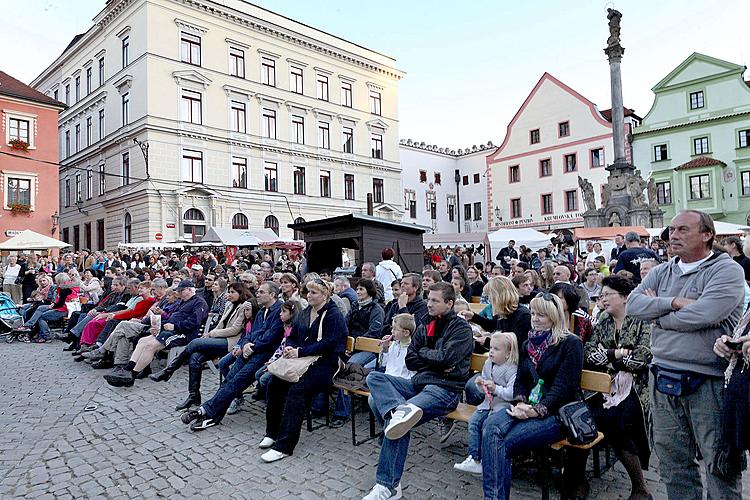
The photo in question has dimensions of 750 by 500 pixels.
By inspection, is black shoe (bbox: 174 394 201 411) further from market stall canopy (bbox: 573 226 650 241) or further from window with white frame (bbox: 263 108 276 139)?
window with white frame (bbox: 263 108 276 139)

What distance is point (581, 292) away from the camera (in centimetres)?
538

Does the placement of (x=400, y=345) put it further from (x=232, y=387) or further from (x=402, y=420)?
(x=232, y=387)

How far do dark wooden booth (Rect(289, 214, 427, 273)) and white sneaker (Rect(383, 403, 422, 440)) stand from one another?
8.99 meters

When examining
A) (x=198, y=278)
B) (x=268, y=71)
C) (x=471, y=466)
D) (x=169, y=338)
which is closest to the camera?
(x=471, y=466)

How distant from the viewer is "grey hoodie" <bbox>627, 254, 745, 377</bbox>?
2.88 metres

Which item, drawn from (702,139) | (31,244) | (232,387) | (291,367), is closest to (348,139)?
(31,244)

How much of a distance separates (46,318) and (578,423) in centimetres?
1256

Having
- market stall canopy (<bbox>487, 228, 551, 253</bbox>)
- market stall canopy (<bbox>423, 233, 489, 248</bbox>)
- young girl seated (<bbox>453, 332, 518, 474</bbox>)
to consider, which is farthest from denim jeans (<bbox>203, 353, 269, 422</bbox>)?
market stall canopy (<bbox>423, 233, 489, 248</bbox>)

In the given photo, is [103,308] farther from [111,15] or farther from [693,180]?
[693,180]

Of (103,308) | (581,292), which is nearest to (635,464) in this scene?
(581,292)

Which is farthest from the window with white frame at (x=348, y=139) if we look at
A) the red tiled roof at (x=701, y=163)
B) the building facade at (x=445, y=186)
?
the red tiled roof at (x=701, y=163)

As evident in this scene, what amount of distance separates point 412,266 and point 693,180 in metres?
29.3

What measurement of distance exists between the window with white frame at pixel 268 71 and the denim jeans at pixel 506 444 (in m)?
34.7

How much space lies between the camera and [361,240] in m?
13.3
